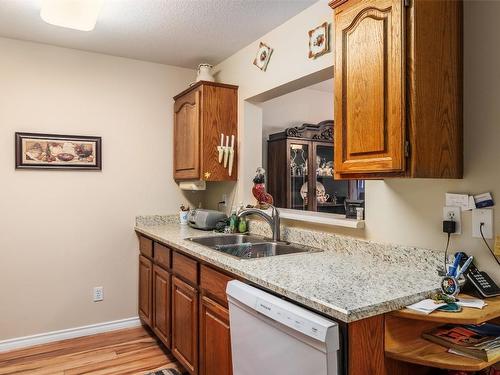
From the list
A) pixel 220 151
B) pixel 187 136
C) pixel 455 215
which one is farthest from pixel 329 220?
pixel 187 136

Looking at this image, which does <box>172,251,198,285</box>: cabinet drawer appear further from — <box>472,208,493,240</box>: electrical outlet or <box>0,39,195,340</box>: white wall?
<box>472,208,493,240</box>: electrical outlet

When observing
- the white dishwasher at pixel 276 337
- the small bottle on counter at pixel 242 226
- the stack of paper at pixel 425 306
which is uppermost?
the small bottle on counter at pixel 242 226

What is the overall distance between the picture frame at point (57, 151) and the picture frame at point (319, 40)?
6.14 feet

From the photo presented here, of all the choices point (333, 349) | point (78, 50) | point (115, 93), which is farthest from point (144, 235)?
point (333, 349)

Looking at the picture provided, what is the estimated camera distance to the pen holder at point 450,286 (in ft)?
4.25

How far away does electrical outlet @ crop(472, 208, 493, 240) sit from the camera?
1.40 m

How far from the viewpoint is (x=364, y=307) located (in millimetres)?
1136

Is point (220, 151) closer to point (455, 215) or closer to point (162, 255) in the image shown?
point (162, 255)

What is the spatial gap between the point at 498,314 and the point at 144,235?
247cm

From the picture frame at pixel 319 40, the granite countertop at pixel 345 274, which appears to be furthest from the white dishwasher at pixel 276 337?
the picture frame at pixel 319 40

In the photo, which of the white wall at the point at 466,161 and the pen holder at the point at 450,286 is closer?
the pen holder at the point at 450,286

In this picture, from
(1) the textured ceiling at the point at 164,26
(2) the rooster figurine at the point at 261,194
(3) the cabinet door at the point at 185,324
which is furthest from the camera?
(2) the rooster figurine at the point at 261,194

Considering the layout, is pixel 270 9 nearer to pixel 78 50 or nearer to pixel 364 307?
pixel 78 50

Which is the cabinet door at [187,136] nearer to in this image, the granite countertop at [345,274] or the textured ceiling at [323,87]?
the granite countertop at [345,274]
